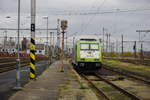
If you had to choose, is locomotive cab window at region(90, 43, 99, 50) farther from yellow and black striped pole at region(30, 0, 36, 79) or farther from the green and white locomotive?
yellow and black striped pole at region(30, 0, 36, 79)

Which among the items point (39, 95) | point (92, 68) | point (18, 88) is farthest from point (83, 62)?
point (39, 95)

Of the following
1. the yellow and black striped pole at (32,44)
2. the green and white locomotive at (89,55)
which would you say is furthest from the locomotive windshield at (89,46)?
the yellow and black striped pole at (32,44)

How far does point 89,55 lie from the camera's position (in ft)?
103

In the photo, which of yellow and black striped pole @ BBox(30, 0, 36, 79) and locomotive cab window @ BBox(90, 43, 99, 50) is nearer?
yellow and black striped pole @ BBox(30, 0, 36, 79)

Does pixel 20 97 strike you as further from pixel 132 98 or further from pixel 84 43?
pixel 84 43

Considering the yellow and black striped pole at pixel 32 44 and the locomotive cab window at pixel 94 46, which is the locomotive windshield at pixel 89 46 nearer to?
the locomotive cab window at pixel 94 46

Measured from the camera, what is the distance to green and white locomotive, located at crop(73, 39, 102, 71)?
31.2 meters

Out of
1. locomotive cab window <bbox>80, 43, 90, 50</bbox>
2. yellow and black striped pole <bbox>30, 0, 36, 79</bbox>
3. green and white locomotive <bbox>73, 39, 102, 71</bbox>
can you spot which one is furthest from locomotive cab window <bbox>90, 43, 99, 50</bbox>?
yellow and black striped pole <bbox>30, 0, 36, 79</bbox>

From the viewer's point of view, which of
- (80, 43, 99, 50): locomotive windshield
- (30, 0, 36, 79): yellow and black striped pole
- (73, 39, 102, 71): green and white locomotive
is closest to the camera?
(30, 0, 36, 79): yellow and black striped pole

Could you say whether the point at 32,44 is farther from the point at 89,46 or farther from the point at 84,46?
the point at 89,46

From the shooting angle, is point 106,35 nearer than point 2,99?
No

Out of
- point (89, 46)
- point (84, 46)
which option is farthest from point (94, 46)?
point (84, 46)

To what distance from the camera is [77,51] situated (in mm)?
31562

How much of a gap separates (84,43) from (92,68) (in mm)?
2553
